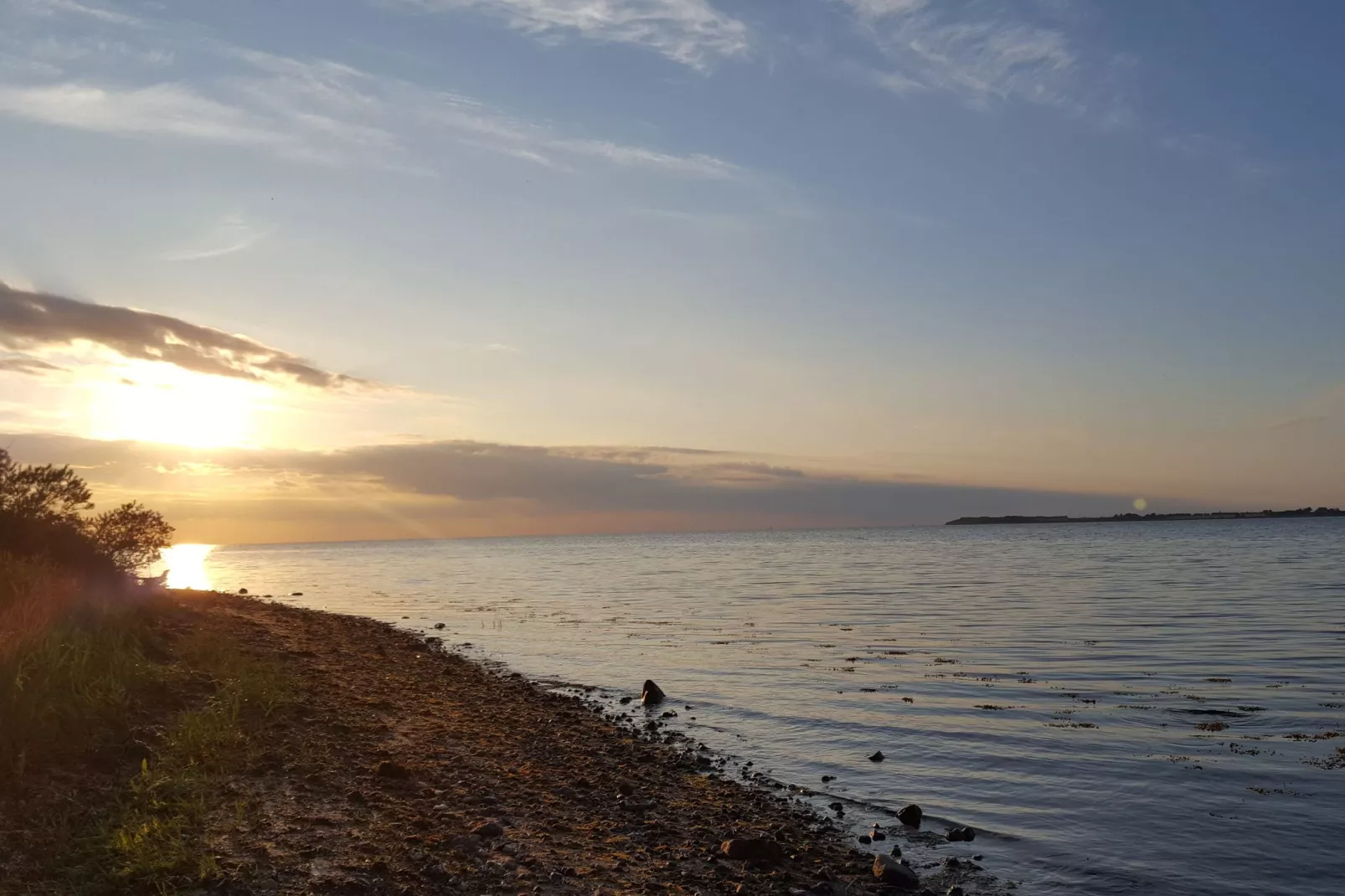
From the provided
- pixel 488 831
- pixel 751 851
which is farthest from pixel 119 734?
pixel 751 851

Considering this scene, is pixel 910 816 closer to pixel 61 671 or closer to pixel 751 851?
pixel 751 851

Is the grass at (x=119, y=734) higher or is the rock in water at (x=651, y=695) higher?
the grass at (x=119, y=734)

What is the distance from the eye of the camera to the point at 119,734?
1202cm

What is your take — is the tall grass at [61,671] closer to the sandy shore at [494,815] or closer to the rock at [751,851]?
the sandy shore at [494,815]

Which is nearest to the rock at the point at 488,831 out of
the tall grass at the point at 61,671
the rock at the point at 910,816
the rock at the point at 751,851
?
the rock at the point at 751,851

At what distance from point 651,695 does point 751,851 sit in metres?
11.9

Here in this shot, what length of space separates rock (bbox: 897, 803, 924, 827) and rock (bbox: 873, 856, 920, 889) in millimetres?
2255

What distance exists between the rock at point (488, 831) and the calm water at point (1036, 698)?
5608 mm

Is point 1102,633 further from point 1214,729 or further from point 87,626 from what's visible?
point 87,626

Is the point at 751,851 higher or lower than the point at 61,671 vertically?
lower

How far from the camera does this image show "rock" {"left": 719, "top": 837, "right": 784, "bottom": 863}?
1071 cm

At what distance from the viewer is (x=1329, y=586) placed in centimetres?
5003

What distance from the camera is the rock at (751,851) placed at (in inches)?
422

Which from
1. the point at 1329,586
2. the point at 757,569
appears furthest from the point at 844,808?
the point at 757,569
